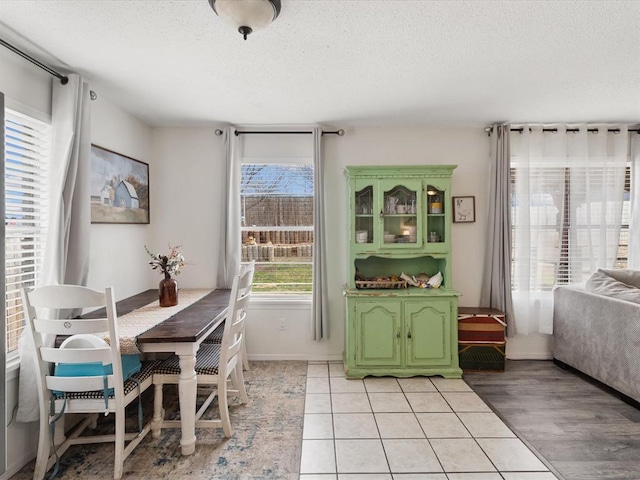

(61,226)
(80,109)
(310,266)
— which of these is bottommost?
(310,266)

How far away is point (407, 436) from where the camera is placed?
2.23m

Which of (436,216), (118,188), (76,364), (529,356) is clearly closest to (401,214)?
(436,216)

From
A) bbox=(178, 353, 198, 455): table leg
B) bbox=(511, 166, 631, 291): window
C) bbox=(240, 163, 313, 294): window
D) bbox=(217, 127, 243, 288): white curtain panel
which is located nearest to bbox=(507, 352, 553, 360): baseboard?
bbox=(511, 166, 631, 291): window

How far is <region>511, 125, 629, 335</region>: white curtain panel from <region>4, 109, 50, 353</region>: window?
397 cm

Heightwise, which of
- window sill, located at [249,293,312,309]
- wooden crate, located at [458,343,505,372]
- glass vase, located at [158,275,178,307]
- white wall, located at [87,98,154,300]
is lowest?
wooden crate, located at [458,343,505,372]

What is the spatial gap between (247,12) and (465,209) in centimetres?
281

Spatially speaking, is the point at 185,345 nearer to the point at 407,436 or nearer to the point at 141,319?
the point at 141,319

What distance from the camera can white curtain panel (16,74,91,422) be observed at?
2.13m

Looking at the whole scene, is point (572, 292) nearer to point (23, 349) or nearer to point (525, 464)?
point (525, 464)

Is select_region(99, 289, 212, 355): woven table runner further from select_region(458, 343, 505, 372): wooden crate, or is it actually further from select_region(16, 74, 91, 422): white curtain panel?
select_region(458, 343, 505, 372): wooden crate

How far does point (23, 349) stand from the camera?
196 cm

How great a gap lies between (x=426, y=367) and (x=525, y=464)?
120 centimetres

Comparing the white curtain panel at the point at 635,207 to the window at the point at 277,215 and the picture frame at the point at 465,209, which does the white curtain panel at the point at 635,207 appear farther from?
the window at the point at 277,215

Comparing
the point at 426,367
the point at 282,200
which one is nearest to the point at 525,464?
the point at 426,367
